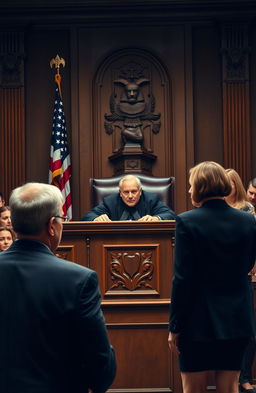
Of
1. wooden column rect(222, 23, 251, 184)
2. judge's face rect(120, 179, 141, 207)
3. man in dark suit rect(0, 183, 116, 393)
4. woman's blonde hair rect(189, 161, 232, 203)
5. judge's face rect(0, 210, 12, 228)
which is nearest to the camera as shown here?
man in dark suit rect(0, 183, 116, 393)

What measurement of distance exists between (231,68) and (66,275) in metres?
6.44

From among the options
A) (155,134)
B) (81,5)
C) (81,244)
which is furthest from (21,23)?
(81,244)

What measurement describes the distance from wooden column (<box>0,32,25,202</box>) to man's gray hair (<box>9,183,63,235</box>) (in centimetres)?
608

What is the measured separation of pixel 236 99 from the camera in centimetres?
816

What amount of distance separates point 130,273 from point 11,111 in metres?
3.63

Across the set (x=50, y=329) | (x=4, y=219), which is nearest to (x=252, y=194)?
(x=4, y=219)

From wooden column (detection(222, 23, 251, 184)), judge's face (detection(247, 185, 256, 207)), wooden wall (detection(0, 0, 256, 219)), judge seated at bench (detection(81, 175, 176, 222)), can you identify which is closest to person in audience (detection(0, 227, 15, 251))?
judge seated at bench (detection(81, 175, 176, 222))

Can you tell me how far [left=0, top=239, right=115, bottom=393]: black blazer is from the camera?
2047 mm

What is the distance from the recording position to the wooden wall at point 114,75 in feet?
26.8

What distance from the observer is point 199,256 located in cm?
307

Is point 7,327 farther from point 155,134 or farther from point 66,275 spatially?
point 155,134

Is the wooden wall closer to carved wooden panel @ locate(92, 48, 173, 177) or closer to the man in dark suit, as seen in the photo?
carved wooden panel @ locate(92, 48, 173, 177)

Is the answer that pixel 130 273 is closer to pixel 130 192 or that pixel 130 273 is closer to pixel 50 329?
pixel 130 192

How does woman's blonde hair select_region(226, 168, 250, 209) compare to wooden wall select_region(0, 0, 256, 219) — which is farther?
wooden wall select_region(0, 0, 256, 219)
